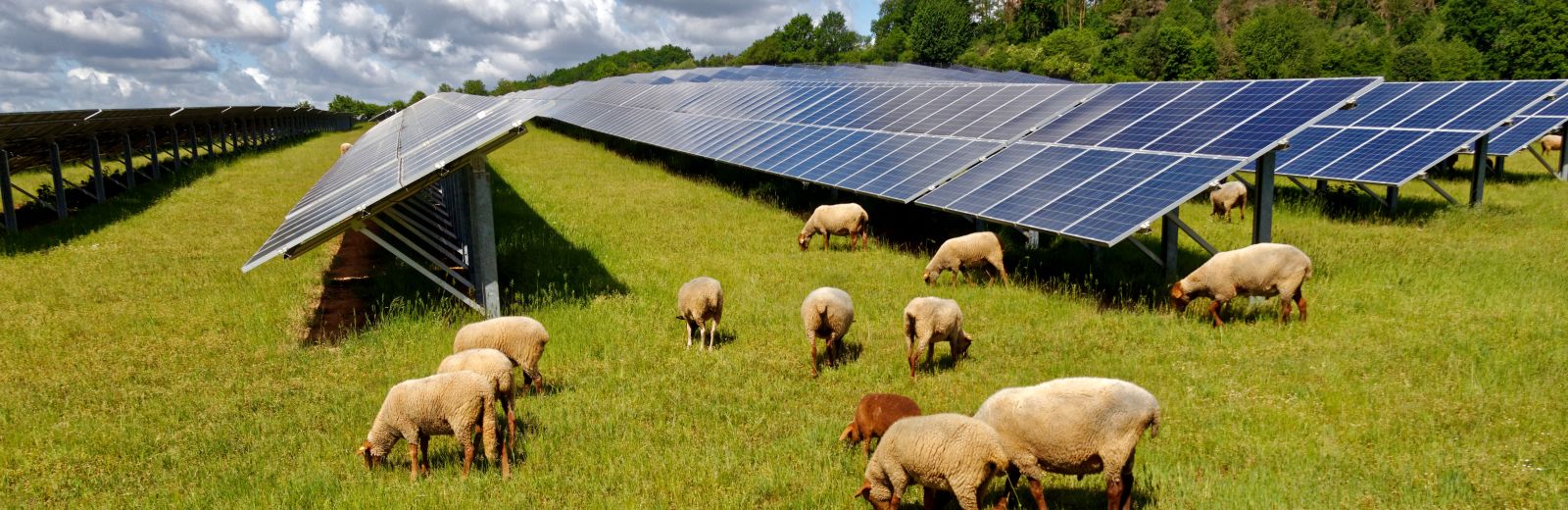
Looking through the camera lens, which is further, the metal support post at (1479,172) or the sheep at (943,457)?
the metal support post at (1479,172)

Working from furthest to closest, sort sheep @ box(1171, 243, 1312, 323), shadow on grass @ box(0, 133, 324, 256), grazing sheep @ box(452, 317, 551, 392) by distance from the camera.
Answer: shadow on grass @ box(0, 133, 324, 256)
sheep @ box(1171, 243, 1312, 323)
grazing sheep @ box(452, 317, 551, 392)

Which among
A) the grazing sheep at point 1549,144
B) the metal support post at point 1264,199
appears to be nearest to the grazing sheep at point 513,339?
the metal support post at point 1264,199

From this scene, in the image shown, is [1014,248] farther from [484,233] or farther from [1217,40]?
[1217,40]

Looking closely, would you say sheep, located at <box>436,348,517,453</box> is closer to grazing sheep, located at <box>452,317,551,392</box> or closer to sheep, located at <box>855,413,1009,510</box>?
grazing sheep, located at <box>452,317,551,392</box>

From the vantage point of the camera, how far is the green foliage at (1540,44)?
199 feet

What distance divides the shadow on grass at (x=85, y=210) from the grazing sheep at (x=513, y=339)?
54.0ft

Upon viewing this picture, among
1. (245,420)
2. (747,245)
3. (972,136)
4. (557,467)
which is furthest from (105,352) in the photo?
(972,136)

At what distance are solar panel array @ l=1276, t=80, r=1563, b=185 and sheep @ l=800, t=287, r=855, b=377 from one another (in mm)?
15097

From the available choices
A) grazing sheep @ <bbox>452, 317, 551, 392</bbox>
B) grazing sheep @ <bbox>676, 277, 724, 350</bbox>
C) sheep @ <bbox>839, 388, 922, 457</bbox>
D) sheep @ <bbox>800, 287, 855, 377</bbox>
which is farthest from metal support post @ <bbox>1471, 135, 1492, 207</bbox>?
→ grazing sheep @ <bbox>452, 317, 551, 392</bbox>

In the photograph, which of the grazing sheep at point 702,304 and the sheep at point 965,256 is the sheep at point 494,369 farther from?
the sheep at point 965,256

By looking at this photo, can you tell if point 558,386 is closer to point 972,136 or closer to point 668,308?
point 668,308

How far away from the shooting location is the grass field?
7266mm

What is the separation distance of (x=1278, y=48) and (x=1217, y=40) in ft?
39.1

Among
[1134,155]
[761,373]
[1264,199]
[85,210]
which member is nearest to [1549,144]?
[1134,155]
